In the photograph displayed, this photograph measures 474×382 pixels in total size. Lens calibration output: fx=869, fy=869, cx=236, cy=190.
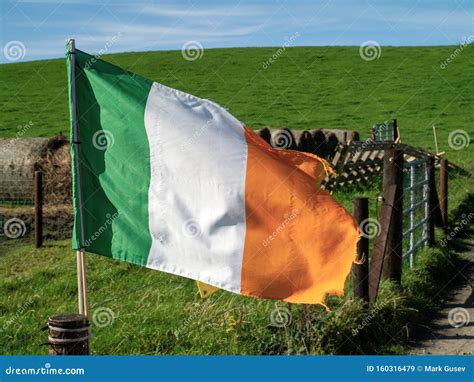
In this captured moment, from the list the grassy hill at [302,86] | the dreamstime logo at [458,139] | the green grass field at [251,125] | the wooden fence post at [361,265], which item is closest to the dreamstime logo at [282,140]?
the green grass field at [251,125]

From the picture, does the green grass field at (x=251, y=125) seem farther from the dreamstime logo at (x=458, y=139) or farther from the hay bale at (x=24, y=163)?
the hay bale at (x=24, y=163)

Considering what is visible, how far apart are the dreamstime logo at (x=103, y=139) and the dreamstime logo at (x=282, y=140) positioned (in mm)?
11635

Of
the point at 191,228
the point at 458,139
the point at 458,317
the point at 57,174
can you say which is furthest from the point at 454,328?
the point at 458,139

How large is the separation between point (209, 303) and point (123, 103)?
2933 mm

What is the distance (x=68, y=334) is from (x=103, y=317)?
117 inches

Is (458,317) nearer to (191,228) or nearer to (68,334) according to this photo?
(191,228)

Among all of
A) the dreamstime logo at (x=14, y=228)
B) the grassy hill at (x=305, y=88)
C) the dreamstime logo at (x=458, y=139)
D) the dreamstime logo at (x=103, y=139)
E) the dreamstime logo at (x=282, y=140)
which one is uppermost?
the grassy hill at (x=305, y=88)

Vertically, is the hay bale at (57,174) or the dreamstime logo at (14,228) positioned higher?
the hay bale at (57,174)

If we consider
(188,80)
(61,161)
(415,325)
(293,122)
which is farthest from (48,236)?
(188,80)

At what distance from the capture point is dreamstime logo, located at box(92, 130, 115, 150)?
6.21 m

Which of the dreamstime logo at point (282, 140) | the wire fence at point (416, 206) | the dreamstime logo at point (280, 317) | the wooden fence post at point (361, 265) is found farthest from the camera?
the dreamstime logo at point (282, 140)

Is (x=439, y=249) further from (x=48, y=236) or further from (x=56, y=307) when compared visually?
(x=48, y=236)

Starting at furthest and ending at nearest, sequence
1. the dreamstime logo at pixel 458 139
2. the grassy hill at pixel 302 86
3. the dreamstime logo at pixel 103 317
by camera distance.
→ the grassy hill at pixel 302 86
the dreamstime logo at pixel 458 139
the dreamstime logo at pixel 103 317

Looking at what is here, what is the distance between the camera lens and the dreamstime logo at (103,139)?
621 centimetres
